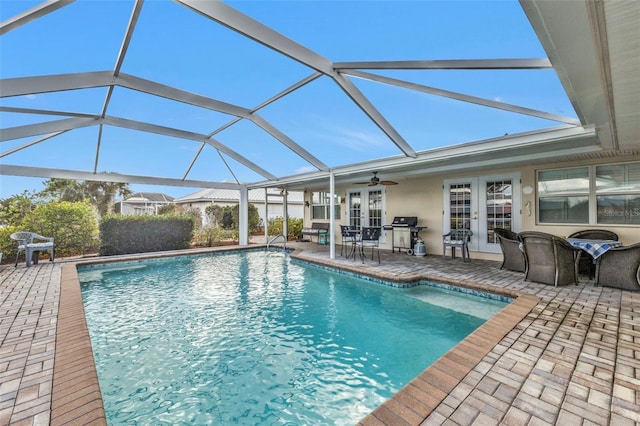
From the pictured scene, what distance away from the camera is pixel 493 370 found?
85.4 inches

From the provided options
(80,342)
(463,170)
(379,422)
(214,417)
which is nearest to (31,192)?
(80,342)

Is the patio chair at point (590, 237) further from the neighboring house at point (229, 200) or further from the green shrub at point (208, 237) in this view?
the neighboring house at point (229, 200)

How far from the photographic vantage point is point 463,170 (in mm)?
7375

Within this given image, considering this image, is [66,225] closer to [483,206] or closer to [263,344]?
[263,344]

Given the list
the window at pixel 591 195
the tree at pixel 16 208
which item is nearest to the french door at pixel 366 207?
the window at pixel 591 195

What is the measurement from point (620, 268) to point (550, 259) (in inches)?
38.3

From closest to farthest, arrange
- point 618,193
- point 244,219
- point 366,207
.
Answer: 1. point 618,193
2. point 366,207
3. point 244,219

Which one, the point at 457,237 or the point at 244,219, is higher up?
the point at 244,219

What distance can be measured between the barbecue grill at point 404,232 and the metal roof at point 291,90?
1.77m

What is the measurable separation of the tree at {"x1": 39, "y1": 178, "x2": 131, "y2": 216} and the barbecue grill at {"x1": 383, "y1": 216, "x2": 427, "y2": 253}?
1471cm

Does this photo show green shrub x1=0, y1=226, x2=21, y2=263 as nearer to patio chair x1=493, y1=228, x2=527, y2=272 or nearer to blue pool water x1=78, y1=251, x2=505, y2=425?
blue pool water x1=78, y1=251, x2=505, y2=425

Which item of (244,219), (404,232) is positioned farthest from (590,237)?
(244,219)

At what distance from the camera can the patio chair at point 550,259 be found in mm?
4556

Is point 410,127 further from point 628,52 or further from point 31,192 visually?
point 31,192
